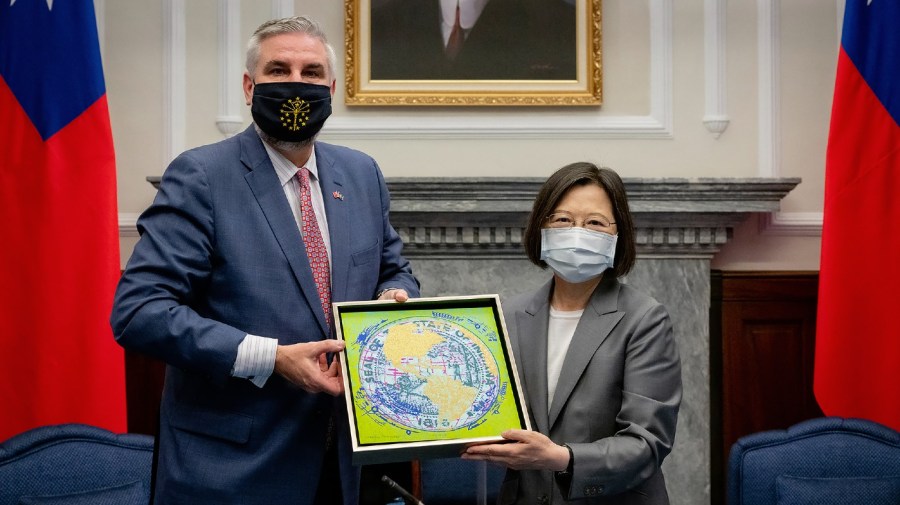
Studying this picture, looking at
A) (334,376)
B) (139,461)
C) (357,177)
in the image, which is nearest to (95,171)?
(139,461)

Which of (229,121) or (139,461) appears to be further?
(229,121)

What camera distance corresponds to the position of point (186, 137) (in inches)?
150

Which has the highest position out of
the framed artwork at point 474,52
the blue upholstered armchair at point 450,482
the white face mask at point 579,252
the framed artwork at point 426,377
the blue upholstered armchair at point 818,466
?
the framed artwork at point 474,52

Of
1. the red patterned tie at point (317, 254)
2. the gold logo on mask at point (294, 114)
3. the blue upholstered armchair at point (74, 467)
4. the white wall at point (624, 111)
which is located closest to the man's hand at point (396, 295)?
the red patterned tie at point (317, 254)

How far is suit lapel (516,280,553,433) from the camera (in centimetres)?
200

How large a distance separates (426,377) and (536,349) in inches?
14.0

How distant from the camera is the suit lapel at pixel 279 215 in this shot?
1764mm

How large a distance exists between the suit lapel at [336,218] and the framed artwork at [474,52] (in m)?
1.88

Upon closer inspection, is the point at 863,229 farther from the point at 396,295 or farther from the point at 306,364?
the point at 306,364

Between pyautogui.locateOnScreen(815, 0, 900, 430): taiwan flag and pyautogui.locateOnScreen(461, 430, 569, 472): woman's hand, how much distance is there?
6.17ft

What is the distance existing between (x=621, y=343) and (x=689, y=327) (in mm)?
1727

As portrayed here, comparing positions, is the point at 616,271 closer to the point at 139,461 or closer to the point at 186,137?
the point at 139,461

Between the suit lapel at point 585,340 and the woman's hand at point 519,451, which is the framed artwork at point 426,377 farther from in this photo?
the suit lapel at point 585,340

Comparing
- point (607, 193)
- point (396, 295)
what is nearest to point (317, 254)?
point (396, 295)
